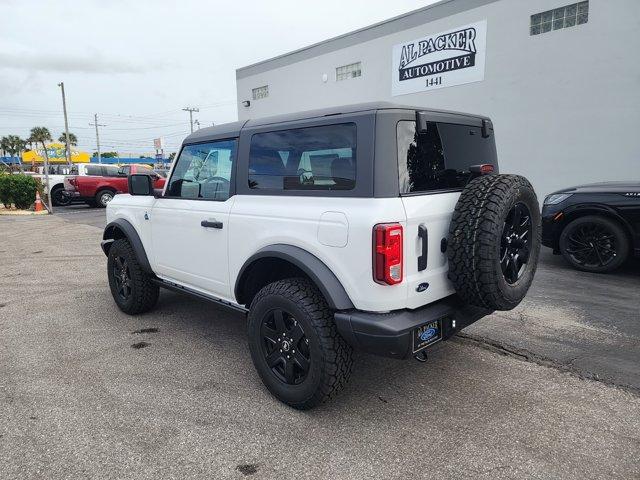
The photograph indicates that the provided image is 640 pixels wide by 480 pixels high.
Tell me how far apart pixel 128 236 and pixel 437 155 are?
3.10m

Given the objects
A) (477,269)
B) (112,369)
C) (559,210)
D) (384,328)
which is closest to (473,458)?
(384,328)

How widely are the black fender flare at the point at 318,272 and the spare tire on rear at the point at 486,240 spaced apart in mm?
670

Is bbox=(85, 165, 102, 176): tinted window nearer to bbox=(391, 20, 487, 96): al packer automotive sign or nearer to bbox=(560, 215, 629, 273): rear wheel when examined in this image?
bbox=(391, 20, 487, 96): al packer automotive sign

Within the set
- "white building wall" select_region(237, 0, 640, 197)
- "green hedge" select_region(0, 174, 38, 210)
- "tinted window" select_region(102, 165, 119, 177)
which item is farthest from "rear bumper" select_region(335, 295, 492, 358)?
"green hedge" select_region(0, 174, 38, 210)

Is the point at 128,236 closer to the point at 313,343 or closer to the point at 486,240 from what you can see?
the point at 313,343

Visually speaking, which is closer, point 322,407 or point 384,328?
point 384,328

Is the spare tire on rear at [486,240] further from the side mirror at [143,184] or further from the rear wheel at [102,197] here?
the rear wheel at [102,197]

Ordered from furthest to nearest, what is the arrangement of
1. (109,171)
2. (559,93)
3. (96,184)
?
(109,171) < (96,184) < (559,93)

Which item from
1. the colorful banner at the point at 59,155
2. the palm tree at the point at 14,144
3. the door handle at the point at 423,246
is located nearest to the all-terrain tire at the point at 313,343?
the door handle at the point at 423,246

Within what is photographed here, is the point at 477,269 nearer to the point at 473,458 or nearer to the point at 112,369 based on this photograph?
the point at 473,458

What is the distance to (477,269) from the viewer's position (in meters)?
2.56

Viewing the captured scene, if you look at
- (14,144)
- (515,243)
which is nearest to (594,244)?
(515,243)

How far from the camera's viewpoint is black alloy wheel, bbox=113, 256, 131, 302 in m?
4.64

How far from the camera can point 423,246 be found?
259 centimetres
